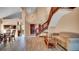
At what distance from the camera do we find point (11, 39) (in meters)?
2.18

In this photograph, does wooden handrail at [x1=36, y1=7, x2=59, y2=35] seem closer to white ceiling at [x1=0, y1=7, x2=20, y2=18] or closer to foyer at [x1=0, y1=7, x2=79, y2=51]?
foyer at [x1=0, y1=7, x2=79, y2=51]

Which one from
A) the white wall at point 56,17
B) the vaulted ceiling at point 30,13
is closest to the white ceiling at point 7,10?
the vaulted ceiling at point 30,13

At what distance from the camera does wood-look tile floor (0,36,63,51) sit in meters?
2.17

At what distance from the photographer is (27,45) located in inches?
85.9

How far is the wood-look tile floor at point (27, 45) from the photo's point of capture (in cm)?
217

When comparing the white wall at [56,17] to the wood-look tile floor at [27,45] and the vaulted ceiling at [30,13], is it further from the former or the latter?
the wood-look tile floor at [27,45]

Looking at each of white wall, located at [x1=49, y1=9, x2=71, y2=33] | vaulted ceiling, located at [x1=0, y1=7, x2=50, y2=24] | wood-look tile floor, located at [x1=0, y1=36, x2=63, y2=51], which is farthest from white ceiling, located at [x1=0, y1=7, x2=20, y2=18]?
white wall, located at [x1=49, y1=9, x2=71, y2=33]

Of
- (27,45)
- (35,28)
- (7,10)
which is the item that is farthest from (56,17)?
(7,10)

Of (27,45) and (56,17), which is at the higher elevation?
(56,17)

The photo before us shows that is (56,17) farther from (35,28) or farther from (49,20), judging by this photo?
(35,28)
